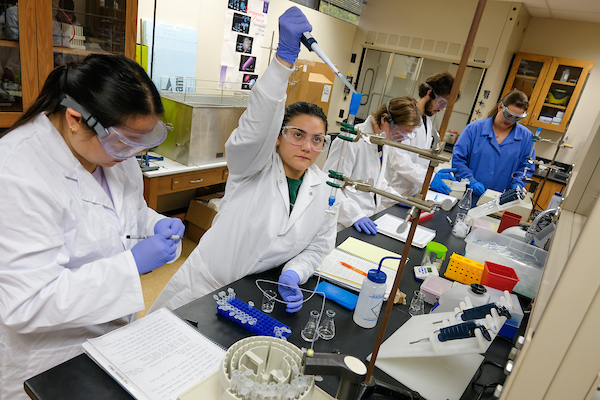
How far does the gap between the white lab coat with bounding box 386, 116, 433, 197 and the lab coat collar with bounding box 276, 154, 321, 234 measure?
1.26 metres

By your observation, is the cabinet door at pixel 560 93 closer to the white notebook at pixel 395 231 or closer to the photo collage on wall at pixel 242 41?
the photo collage on wall at pixel 242 41

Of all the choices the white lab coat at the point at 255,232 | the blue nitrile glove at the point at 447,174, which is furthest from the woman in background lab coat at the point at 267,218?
the blue nitrile glove at the point at 447,174

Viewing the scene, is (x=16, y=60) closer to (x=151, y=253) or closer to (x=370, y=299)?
(x=151, y=253)

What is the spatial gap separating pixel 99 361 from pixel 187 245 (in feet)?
8.76

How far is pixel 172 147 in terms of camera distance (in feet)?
10.2

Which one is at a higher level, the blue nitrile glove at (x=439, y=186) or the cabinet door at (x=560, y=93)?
the cabinet door at (x=560, y=93)

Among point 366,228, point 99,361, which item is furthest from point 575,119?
point 99,361

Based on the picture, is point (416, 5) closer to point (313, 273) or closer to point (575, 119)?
point (575, 119)

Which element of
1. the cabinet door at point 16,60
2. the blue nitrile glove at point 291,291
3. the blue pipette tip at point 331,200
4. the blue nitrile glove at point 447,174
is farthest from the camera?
the blue nitrile glove at point 447,174

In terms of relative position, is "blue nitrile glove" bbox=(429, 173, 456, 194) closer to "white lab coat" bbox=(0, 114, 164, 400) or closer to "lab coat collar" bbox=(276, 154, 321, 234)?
"lab coat collar" bbox=(276, 154, 321, 234)

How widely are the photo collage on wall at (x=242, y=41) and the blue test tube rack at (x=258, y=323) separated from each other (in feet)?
9.43

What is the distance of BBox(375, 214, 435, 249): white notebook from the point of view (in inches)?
82.0

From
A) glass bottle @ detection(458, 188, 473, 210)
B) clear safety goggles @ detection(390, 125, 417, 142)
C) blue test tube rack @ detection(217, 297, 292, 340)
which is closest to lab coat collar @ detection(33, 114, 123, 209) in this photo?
blue test tube rack @ detection(217, 297, 292, 340)

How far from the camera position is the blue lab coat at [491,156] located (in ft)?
10.8
